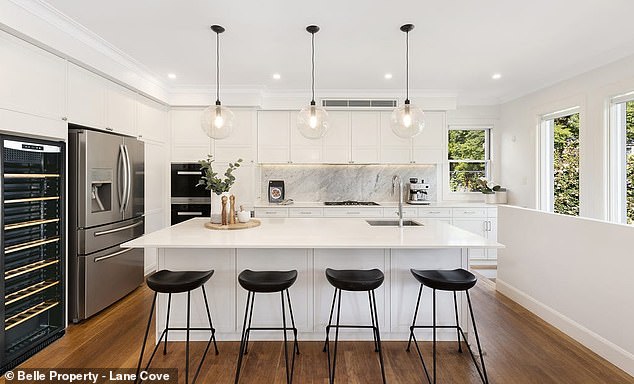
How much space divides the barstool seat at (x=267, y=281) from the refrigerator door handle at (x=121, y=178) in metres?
1.94

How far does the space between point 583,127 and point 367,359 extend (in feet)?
12.1

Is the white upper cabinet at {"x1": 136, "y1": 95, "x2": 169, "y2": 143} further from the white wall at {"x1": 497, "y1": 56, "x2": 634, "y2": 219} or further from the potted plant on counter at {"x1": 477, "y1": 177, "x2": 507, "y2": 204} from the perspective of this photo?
the white wall at {"x1": 497, "y1": 56, "x2": 634, "y2": 219}

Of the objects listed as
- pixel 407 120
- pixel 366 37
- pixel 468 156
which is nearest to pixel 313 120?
pixel 407 120

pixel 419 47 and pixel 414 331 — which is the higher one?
pixel 419 47

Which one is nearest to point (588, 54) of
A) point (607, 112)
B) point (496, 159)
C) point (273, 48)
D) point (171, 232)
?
point (607, 112)

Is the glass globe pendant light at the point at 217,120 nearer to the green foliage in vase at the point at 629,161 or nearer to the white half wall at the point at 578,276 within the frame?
the white half wall at the point at 578,276

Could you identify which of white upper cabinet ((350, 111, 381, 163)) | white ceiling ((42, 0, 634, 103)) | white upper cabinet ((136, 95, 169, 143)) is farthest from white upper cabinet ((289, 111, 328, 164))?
white upper cabinet ((136, 95, 169, 143))

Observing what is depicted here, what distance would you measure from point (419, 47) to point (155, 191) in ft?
12.1

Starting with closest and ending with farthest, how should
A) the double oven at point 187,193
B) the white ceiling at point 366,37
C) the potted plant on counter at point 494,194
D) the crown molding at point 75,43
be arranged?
the crown molding at point 75,43
the white ceiling at point 366,37
the double oven at point 187,193
the potted plant on counter at point 494,194

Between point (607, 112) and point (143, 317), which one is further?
point (607, 112)

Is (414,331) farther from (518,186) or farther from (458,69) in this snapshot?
(518,186)

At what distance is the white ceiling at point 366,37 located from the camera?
2518mm

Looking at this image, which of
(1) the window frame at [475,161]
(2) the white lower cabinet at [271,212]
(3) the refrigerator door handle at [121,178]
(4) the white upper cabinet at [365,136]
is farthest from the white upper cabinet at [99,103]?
(1) the window frame at [475,161]

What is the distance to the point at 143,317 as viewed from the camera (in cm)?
311
